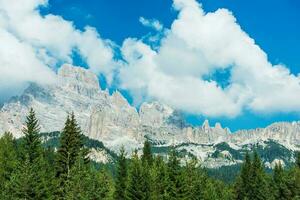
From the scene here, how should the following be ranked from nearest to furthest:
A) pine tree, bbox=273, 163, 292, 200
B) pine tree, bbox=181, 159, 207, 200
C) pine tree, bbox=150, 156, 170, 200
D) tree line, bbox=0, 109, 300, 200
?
tree line, bbox=0, 109, 300, 200 → pine tree, bbox=150, 156, 170, 200 → pine tree, bbox=181, 159, 207, 200 → pine tree, bbox=273, 163, 292, 200

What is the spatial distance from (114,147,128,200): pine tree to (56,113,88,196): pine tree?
20.8 meters

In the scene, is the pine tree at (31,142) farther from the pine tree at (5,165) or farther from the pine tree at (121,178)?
the pine tree at (121,178)

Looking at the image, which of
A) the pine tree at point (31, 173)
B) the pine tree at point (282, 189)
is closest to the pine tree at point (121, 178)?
the pine tree at point (31, 173)

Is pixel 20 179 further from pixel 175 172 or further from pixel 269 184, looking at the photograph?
pixel 269 184

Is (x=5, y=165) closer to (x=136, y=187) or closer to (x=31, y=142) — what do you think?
(x=31, y=142)

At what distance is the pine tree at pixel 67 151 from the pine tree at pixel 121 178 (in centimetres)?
2080

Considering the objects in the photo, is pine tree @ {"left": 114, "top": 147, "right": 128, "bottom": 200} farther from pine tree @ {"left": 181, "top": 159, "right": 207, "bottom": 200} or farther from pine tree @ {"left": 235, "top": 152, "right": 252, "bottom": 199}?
pine tree @ {"left": 235, "top": 152, "right": 252, "bottom": 199}

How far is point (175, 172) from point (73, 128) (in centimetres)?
1927

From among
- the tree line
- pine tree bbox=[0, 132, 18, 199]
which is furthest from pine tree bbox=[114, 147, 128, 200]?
pine tree bbox=[0, 132, 18, 199]

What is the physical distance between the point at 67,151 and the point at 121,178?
85.3 feet

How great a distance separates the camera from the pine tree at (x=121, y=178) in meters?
Answer: 83.2

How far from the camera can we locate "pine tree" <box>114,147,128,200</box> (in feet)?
273

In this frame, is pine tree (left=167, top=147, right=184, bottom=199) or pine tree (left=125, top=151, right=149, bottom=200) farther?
pine tree (left=167, top=147, right=184, bottom=199)

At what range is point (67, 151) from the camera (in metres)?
61.8
